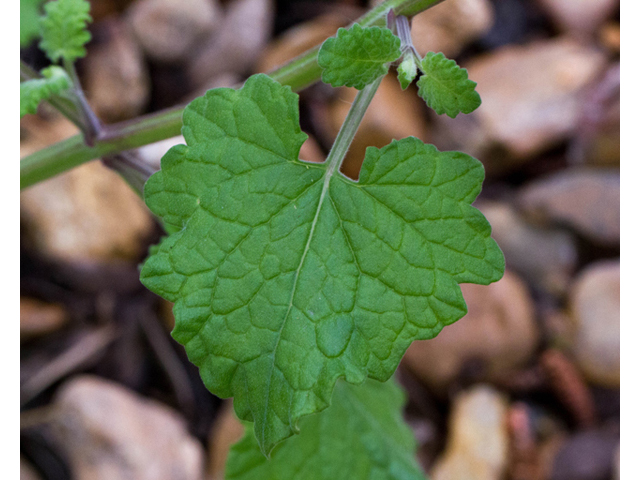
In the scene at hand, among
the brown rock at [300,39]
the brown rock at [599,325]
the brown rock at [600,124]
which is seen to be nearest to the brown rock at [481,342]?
the brown rock at [599,325]

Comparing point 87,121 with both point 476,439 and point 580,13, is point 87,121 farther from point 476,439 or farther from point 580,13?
point 580,13

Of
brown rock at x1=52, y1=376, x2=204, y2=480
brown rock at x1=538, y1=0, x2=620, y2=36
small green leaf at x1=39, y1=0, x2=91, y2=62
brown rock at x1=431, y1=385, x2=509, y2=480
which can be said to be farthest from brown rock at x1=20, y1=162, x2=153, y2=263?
brown rock at x1=538, y1=0, x2=620, y2=36

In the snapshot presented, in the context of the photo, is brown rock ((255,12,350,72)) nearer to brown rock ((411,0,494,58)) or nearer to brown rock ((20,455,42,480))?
brown rock ((411,0,494,58))

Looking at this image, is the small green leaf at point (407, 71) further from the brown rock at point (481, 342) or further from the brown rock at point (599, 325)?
the brown rock at point (599, 325)

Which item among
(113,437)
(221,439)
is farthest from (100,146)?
(221,439)

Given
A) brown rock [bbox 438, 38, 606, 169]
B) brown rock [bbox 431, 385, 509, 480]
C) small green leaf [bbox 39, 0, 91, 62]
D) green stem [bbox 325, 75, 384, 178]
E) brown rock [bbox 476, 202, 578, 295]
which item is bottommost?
brown rock [bbox 431, 385, 509, 480]

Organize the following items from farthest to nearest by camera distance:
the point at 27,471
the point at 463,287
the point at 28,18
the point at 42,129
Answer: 1. the point at 463,287
2. the point at 42,129
3. the point at 27,471
4. the point at 28,18
